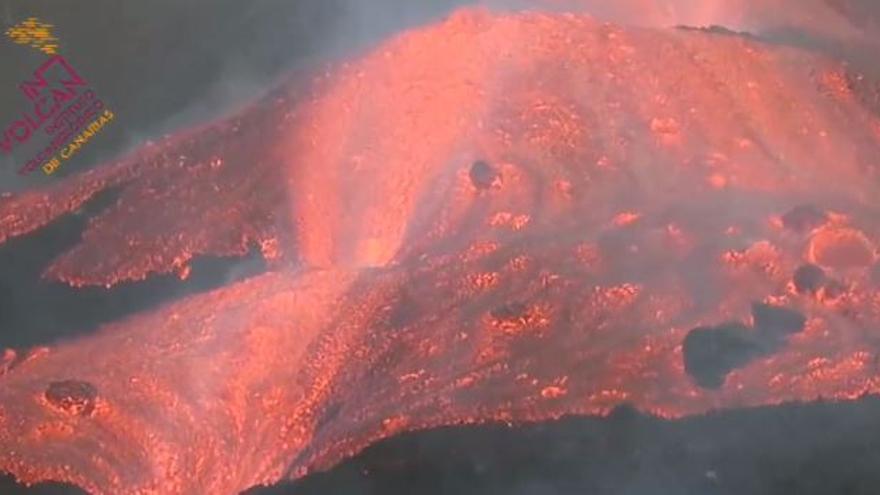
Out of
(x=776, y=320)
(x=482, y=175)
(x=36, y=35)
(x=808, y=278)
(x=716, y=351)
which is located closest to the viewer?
(x=716, y=351)

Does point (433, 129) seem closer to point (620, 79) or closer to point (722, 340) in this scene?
point (620, 79)

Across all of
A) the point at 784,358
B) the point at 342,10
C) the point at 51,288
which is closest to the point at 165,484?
the point at 51,288

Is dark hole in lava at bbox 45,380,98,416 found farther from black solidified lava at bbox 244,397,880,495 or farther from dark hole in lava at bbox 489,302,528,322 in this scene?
dark hole in lava at bbox 489,302,528,322

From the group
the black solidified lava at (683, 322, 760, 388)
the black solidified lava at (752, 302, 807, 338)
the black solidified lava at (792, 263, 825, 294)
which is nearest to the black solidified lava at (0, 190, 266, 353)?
the black solidified lava at (683, 322, 760, 388)

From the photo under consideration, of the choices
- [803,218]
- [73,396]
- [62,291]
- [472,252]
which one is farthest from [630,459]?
[62,291]

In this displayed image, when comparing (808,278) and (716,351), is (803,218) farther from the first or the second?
(716,351)
